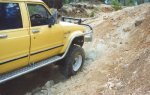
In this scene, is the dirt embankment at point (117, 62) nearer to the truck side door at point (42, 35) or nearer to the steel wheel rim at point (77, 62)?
the steel wheel rim at point (77, 62)

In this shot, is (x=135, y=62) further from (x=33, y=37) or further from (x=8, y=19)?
(x=8, y=19)

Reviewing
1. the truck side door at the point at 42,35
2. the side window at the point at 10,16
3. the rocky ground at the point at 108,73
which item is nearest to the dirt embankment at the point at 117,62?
the rocky ground at the point at 108,73

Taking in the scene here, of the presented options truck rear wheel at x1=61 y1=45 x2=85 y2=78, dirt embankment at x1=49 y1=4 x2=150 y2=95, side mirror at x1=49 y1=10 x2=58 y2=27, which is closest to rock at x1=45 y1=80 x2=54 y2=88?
dirt embankment at x1=49 y1=4 x2=150 y2=95

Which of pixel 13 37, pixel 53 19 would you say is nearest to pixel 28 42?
pixel 13 37

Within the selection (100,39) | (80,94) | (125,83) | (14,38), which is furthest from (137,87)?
(100,39)

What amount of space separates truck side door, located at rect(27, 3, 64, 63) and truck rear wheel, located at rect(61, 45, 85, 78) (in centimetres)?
40

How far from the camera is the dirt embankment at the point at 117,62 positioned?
7039 mm

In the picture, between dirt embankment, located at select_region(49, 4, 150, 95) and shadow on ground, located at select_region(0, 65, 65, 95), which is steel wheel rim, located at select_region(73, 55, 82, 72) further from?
shadow on ground, located at select_region(0, 65, 65, 95)

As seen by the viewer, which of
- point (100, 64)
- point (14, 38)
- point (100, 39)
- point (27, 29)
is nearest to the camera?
point (14, 38)

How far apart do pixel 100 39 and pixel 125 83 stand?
4218 mm

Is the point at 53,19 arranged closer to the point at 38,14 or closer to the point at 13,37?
the point at 38,14

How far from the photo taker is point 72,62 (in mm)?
8031

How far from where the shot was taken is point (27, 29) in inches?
254

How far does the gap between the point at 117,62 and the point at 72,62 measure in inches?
53.3
